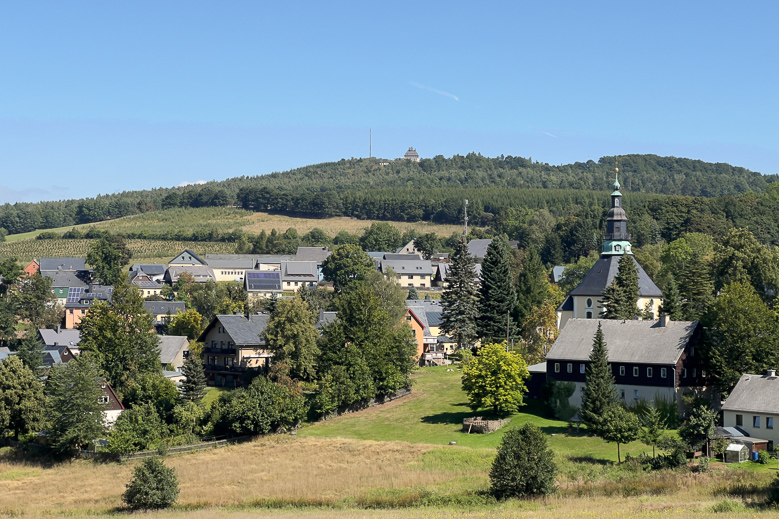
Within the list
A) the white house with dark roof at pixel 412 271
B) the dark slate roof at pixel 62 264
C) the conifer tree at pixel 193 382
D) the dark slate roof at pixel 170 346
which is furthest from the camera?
the white house with dark roof at pixel 412 271

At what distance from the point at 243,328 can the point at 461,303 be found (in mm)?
22109

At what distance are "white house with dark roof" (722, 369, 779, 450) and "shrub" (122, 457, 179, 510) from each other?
35.0 meters

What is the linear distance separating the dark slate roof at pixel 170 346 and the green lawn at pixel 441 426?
2865 cm

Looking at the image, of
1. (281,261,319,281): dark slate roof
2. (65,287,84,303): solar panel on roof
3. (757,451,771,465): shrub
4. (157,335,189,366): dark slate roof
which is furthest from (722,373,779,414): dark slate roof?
(281,261,319,281): dark slate roof

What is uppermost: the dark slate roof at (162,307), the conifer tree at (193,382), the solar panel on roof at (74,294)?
the solar panel on roof at (74,294)

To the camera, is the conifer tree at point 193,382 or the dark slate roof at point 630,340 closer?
the dark slate roof at point 630,340

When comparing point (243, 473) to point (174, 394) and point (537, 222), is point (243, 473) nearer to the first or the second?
point (174, 394)

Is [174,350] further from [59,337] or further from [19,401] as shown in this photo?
[19,401]

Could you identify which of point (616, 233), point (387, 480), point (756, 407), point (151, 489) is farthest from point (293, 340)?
point (756, 407)

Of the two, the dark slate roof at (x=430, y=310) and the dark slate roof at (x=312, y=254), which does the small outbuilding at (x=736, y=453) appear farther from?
the dark slate roof at (x=312, y=254)

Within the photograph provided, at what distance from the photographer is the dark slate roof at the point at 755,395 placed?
57969mm

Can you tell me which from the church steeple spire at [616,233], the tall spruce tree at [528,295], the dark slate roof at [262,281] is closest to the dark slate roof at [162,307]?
the dark slate roof at [262,281]

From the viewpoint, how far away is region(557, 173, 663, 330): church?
89.9m

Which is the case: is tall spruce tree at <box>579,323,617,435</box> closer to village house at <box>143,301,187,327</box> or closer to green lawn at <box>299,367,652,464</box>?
green lawn at <box>299,367,652,464</box>
